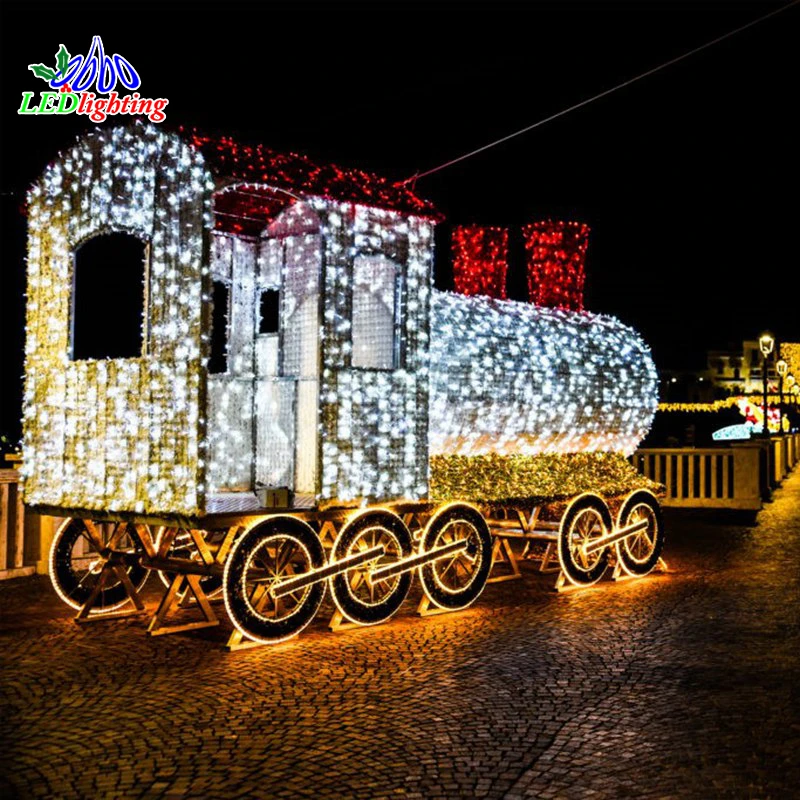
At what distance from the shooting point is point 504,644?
7.87 meters

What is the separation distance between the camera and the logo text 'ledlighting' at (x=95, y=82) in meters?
10.0

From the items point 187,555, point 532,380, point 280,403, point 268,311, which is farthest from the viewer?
point 532,380

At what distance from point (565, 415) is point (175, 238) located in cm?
507

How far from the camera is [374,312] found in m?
9.64

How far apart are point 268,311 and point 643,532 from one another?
16.2ft

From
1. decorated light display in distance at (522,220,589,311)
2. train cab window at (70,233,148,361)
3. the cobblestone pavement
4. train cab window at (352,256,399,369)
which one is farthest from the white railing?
train cab window at (70,233,148,361)

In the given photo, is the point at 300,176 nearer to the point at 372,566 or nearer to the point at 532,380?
the point at 372,566

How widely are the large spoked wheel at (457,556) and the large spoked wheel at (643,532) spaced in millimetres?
2299

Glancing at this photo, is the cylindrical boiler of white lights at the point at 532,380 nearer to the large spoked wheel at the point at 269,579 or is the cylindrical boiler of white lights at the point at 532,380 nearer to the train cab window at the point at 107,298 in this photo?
the large spoked wheel at the point at 269,579

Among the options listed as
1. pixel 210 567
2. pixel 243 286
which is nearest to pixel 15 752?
pixel 210 567

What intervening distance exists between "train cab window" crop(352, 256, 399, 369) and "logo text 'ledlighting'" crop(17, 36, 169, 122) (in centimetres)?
263

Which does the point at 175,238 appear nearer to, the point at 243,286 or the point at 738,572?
the point at 243,286

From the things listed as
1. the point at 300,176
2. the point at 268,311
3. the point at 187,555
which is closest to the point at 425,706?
the point at 300,176

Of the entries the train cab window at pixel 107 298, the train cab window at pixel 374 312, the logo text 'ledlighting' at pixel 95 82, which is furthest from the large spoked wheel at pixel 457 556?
the logo text 'ledlighting' at pixel 95 82
